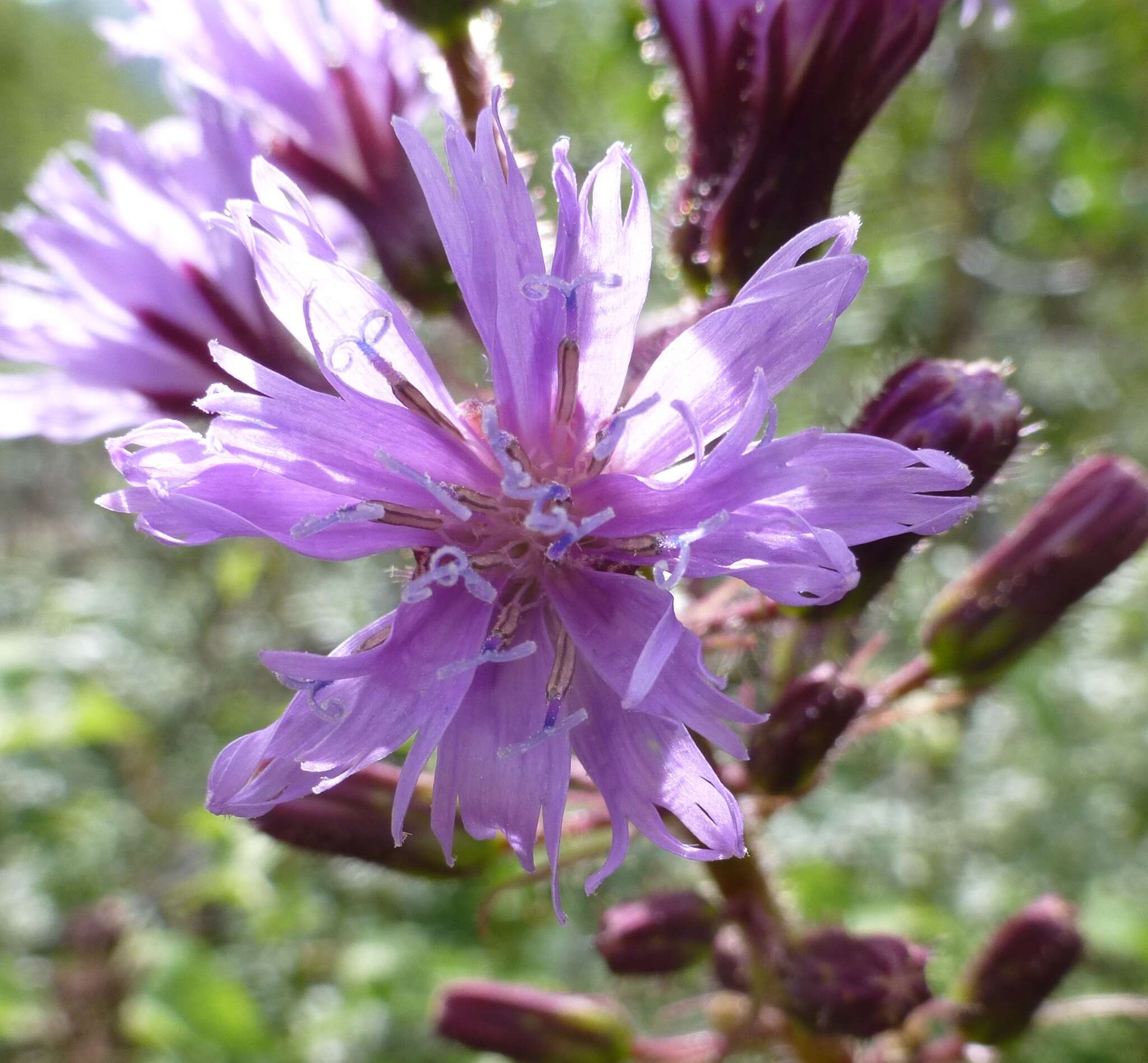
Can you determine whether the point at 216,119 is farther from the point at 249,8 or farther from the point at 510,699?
the point at 510,699

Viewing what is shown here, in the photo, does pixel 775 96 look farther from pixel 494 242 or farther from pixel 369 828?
pixel 369 828

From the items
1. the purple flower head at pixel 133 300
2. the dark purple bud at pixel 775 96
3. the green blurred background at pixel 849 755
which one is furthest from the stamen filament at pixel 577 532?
the green blurred background at pixel 849 755

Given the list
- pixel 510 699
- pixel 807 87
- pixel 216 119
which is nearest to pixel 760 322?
pixel 510 699

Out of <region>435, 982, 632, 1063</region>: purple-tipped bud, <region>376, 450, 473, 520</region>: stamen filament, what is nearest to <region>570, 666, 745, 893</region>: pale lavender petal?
<region>376, 450, 473, 520</region>: stamen filament

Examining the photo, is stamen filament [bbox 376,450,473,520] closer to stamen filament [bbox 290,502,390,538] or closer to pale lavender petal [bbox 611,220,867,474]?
stamen filament [bbox 290,502,390,538]

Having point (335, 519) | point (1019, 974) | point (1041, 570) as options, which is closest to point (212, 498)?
point (335, 519)

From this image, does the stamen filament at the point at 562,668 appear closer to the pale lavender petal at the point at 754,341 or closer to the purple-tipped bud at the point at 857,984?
the pale lavender petal at the point at 754,341
